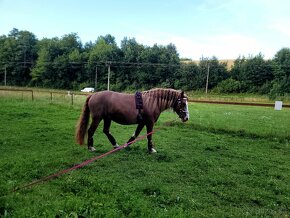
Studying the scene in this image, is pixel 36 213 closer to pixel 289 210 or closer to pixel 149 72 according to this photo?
pixel 289 210

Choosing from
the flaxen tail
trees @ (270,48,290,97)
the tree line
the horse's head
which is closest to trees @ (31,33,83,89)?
the tree line

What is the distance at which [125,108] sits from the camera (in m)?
7.13

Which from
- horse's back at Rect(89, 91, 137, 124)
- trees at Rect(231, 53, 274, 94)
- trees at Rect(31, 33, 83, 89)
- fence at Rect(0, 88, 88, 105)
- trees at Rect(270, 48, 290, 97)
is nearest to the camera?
horse's back at Rect(89, 91, 137, 124)

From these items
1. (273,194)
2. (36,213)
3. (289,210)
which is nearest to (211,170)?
(273,194)

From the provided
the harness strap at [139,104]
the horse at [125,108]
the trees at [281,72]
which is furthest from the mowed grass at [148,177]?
the trees at [281,72]

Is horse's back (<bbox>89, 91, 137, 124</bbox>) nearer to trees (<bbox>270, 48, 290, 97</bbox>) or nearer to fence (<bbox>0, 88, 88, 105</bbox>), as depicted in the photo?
fence (<bbox>0, 88, 88, 105</bbox>)

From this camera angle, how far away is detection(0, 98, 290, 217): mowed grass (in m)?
3.86

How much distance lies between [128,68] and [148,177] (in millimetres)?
60632

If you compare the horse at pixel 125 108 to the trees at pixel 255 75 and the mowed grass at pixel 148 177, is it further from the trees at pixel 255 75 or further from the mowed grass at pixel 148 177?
the trees at pixel 255 75

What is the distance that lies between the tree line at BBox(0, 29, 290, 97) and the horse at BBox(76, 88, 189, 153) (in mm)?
45585

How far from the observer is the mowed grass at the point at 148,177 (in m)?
3.86

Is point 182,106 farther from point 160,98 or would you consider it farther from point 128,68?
point 128,68

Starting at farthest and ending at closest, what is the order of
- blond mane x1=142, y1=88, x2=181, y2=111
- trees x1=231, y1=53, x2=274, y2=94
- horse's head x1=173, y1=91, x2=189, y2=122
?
trees x1=231, y1=53, x2=274, y2=94
horse's head x1=173, y1=91, x2=189, y2=122
blond mane x1=142, y1=88, x2=181, y2=111

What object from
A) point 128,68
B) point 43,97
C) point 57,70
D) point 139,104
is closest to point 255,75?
point 128,68
